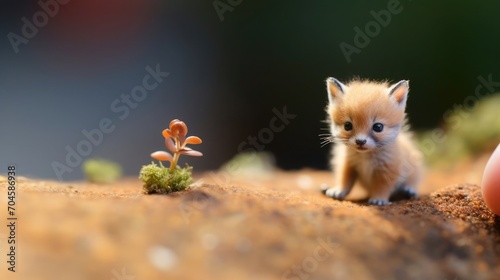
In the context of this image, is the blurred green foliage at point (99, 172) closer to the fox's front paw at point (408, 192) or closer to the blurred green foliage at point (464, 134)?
the fox's front paw at point (408, 192)

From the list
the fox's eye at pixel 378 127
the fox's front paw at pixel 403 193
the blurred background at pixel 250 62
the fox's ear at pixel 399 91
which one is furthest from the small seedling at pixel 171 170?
the blurred background at pixel 250 62

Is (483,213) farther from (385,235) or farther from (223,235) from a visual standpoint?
(223,235)

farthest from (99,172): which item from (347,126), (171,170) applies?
(347,126)

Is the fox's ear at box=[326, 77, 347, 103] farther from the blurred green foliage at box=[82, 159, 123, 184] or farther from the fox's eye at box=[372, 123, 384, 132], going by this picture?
the blurred green foliage at box=[82, 159, 123, 184]

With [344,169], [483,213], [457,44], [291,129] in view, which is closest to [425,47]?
[457,44]

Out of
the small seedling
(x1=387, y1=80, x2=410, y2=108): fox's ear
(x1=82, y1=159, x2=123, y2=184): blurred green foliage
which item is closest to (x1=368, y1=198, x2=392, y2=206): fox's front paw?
(x1=387, y1=80, x2=410, y2=108): fox's ear
